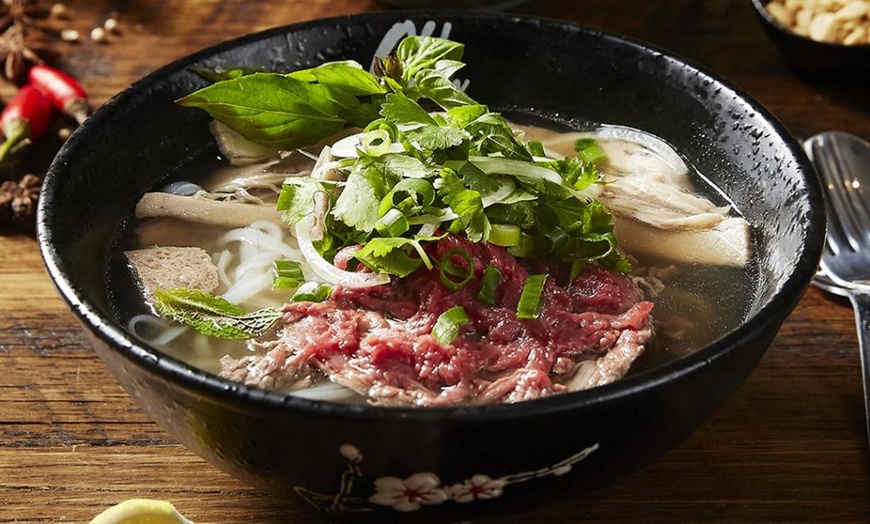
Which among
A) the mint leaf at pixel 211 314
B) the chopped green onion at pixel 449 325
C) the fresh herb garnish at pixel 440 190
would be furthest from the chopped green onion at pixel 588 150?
the mint leaf at pixel 211 314

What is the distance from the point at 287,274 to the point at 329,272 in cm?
13

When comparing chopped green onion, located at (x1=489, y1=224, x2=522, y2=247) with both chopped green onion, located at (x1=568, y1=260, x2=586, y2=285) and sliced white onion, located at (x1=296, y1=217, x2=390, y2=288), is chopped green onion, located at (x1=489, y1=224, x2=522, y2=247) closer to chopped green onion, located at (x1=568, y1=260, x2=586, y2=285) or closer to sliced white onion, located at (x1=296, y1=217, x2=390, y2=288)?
chopped green onion, located at (x1=568, y1=260, x2=586, y2=285)

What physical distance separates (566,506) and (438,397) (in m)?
0.49

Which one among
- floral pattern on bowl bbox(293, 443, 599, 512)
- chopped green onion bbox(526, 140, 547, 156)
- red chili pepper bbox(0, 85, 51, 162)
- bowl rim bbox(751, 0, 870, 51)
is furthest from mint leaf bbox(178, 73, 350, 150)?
bowl rim bbox(751, 0, 870, 51)

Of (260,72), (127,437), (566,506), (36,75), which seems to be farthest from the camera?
(36,75)

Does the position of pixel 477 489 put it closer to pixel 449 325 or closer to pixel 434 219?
pixel 449 325

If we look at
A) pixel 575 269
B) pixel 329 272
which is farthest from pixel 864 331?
pixel 329 272

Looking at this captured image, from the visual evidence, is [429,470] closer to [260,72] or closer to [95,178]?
[95,178]

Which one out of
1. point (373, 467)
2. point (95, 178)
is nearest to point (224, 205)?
point (95, 178)

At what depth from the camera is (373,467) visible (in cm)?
197

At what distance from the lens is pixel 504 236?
2465 millimetres

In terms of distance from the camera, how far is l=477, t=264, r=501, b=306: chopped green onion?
244 cm

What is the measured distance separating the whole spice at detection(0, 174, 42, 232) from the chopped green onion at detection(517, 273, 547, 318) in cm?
188

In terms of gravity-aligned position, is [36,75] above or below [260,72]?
below
